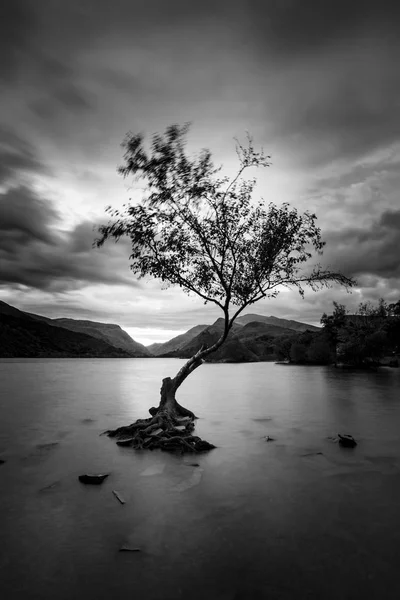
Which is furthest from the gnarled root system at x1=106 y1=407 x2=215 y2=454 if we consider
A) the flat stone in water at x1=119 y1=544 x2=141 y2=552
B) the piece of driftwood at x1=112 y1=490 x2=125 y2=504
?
the flat stone in water at x1=119 y1=544 x2=141 y2=552

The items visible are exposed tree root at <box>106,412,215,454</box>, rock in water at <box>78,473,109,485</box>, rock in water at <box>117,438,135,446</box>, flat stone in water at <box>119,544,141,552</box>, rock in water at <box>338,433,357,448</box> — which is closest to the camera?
flat stone in water at <box>119,544,141,552</box>

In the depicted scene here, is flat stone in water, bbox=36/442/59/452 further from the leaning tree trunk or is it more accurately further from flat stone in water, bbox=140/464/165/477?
flat stone in water, bbox=140/464/165/477

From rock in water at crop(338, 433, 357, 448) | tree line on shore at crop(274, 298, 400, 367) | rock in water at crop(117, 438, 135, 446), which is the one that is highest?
tree line on shore at crop(274, 298, 400, 367)

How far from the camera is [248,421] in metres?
31.0

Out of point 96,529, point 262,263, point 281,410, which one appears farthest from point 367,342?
point 96,529

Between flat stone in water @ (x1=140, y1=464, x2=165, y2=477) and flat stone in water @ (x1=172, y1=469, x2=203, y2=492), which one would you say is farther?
flat stone in water @ (x1=140, y1=464, x2=165, y2=477)

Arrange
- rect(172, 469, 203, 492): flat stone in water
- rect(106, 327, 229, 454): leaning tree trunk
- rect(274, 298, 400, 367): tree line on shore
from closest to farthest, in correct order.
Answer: rect(172, 469, 203, 492): flat stone in water < rect(106, 327, 229, 454): leaning tree trunk < rect(274, 298, 400, 367): tree line on shore

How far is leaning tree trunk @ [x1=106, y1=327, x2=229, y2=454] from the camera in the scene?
20.0 meters

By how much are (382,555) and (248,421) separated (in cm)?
2276

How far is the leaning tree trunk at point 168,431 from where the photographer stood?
20000mm

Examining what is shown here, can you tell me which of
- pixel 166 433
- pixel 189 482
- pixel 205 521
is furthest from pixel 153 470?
pixel 205 521

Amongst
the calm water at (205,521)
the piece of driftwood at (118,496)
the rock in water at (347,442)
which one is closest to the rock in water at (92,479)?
the calm water at (205,521)

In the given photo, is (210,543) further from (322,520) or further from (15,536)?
(15,536)

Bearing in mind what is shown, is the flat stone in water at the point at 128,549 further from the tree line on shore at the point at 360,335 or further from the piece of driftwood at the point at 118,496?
the tree line on shore at the point at 360,335
